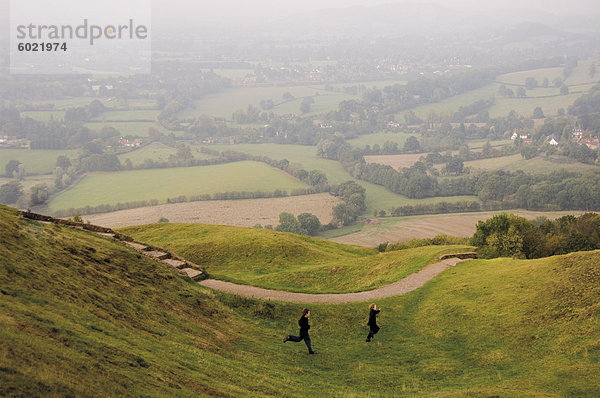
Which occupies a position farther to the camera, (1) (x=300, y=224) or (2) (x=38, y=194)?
(2) (x=38, y=194)

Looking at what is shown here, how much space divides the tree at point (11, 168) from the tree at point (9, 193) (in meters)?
19.5

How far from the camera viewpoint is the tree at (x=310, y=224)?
131m

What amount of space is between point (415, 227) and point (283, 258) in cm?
8227

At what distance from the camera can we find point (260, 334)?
102ft

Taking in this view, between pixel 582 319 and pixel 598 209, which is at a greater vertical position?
pixel 582 319

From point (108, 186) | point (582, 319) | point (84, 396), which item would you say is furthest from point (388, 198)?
point (84, 396)

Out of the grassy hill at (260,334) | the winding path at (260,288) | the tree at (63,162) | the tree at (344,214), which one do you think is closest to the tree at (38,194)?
the tree at (63,162)

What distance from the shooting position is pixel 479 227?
61.0 metres

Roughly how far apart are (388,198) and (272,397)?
152242 millimetres

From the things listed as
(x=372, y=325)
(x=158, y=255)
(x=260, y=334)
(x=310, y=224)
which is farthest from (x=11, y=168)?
(x=372, y=325)

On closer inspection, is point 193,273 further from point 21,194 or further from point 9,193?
point 21,194

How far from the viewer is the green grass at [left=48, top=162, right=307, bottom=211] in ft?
521

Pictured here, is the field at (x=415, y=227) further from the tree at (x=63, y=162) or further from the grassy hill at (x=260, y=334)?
the tree at (x=63, y=162)

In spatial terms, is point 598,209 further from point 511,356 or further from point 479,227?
point 511,356
